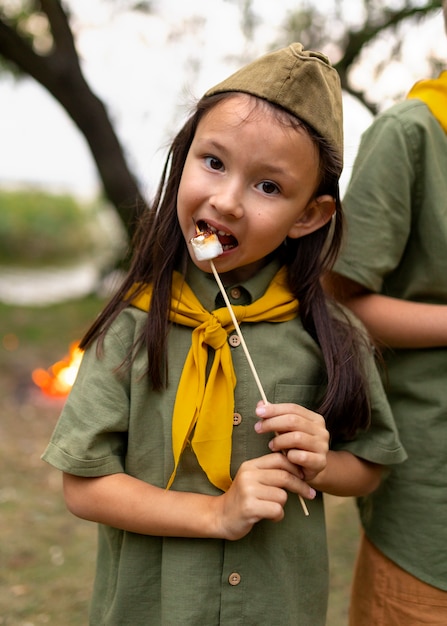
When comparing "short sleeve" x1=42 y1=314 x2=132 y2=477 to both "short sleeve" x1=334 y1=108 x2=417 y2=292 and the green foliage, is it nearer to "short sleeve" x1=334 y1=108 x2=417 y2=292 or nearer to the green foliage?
"short sleeve" x1=334 y1=108 x2=417 y2=292

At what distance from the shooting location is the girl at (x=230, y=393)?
1504 millimetres

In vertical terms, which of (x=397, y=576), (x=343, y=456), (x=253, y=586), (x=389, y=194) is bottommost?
(x=397, y=576)

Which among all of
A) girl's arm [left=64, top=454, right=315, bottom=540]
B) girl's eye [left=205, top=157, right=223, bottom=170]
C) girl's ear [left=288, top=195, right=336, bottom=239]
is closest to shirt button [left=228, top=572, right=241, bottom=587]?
girl's arm [left=64, top=454, right=315, bottom=540]

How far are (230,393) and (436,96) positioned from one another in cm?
89

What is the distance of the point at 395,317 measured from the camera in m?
1.79

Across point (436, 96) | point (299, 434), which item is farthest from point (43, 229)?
point (299, 434)

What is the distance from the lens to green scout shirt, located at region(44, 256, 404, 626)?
1.56 meters

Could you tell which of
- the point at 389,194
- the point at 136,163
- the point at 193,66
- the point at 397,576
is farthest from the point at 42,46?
the point at 397,576

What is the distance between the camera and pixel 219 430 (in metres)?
1.56

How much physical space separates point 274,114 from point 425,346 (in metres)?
0.69

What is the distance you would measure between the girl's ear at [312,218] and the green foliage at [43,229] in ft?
47.1

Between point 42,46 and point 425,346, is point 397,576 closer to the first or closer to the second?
point 425,346

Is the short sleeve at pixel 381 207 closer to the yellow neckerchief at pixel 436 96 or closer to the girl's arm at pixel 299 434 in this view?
the yellow neckerchief at pixel 436 96

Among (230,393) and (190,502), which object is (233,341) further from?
(190,502)
